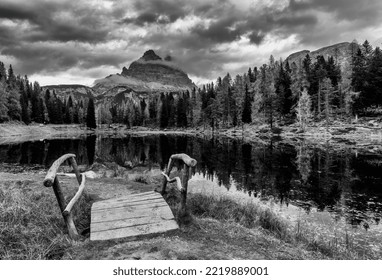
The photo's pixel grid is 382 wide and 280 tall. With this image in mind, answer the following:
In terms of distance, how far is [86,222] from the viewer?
8.38 metres

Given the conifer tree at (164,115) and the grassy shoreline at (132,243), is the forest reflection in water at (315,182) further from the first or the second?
the conifer tree at (164,115)

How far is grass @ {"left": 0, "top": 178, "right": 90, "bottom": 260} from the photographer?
571cm

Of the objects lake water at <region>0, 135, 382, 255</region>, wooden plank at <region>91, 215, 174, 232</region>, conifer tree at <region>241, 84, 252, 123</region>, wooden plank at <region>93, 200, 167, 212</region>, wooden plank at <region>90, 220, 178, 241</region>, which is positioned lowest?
lake water at <region>0, 135, 382, 255</region>

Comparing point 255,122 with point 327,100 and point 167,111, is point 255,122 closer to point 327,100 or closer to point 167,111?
point 327,100

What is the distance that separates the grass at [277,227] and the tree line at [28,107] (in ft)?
289

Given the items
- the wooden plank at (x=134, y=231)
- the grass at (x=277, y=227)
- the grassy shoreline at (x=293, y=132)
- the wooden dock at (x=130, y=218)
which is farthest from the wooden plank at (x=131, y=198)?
the grassy shoreline at (x=293, y=132)

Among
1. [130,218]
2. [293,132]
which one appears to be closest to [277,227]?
[130,218]

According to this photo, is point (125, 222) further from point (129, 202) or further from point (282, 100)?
point (282, 100)

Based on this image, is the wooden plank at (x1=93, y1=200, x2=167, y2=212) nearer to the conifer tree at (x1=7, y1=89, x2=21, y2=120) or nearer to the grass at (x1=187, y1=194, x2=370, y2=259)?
the grass at (x1=187, y1=194, x2=370, y2=259)

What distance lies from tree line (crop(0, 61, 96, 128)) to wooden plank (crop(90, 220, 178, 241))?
3533 inches

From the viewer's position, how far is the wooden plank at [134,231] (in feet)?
22.1

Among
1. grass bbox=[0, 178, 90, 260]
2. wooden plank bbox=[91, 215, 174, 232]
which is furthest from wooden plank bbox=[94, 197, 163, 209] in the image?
wooden plank bbox=[91, 215, 174, 232]

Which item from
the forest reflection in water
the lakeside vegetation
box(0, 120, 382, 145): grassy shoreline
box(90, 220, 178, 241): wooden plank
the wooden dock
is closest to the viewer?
box(90, 220, 178, 241): wooden plank
